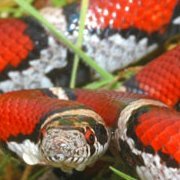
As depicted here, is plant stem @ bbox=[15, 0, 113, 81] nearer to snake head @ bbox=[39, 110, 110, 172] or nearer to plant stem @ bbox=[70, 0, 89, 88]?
plant stem @ bbox=[70, 0, 89, 88]

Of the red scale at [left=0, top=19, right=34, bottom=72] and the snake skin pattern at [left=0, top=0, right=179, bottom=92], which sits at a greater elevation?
the red scale at [left=0, top=19, right=34, bottom=72]

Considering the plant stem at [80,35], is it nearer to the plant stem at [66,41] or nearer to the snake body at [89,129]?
the plant stem at [66,41]

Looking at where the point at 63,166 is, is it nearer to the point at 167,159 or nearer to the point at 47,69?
the point at 167,159

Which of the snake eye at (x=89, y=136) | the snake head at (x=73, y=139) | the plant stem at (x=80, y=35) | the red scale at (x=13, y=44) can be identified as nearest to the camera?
the snake head at (x=73, y=139)

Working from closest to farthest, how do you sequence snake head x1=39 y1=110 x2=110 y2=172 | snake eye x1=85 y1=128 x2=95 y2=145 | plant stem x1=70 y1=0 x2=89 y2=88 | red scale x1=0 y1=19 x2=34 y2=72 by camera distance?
1. snake head x1=39 y1=110 x2=110 y2=172
2. snake eye x1=85 y1=128 x2=95 y2=145
3. plant stem x1=70 y1=0 x2=89 y2=88
4. red scale x1=0 y1=19 x2=34 y2=72

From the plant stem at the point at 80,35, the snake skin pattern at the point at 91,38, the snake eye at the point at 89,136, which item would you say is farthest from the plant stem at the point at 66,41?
the snake eye at the point at 89,136

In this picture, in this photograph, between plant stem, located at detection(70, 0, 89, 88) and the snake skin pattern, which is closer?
plant stem, located at detection(70, 0, 89, 88)

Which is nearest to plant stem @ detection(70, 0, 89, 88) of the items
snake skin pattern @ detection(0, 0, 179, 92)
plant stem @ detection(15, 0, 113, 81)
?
plant stem @ detection(15, 0, 113, 81)

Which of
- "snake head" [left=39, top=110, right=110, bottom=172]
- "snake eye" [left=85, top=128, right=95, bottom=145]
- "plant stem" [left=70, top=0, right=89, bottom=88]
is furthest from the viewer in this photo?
"plant stem" [left=70, top=0, right=89, bottom=88]
